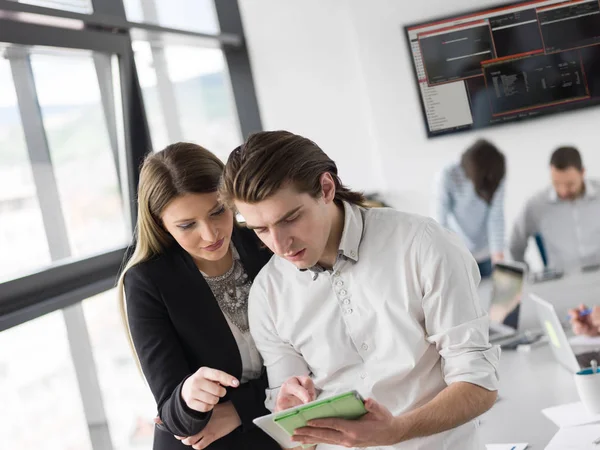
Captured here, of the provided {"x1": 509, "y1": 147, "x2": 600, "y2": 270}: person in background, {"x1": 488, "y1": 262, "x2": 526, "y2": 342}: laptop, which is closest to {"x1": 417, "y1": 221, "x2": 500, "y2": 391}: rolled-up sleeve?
{"x1": 488, "y1": 262, "x2": 526, "y2": 342}: laptop

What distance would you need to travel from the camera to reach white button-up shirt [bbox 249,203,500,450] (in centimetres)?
167

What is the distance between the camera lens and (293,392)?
167 cm

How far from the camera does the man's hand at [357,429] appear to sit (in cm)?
152

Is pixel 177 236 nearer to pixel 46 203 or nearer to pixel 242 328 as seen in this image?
pixel 242 328

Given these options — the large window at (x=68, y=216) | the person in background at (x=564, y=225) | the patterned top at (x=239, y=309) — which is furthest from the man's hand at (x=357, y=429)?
the person in background at (x=564, y=225)


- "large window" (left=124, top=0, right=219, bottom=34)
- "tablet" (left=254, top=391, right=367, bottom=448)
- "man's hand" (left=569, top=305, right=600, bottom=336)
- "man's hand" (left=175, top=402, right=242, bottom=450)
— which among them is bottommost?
"man's hand" (left=569, top=305, right=600, bottom=336)

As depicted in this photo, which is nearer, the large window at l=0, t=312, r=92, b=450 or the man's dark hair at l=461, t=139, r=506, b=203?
the large window at l=0, t=312, r=92, b=450

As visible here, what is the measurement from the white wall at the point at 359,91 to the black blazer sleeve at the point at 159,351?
3445mm

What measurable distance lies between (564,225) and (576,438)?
2544mm

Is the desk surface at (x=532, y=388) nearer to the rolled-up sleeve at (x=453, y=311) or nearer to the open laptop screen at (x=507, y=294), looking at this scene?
the open laptop screen at (x=507, y=294)

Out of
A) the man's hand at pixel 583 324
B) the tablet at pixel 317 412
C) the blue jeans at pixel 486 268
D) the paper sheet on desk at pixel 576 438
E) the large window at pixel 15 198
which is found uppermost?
the large window at pixel 15 198

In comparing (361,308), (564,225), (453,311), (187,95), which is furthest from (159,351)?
(564,225)

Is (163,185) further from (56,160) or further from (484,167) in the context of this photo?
(484,167)

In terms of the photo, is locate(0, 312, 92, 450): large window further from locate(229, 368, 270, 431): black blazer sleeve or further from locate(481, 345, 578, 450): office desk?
locate(481, 345, 578, 450): office desk
